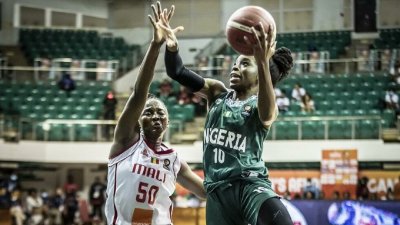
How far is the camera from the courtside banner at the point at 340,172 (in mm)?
16391

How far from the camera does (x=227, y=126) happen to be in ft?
16.6

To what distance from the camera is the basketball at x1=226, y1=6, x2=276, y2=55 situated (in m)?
4.82

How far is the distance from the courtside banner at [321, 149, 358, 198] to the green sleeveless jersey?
11586mm

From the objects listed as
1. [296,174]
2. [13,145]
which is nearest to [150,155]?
[296,174]

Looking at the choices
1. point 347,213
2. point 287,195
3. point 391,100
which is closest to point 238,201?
Result: point 347,213

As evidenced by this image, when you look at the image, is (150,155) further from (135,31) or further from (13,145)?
(135,31)

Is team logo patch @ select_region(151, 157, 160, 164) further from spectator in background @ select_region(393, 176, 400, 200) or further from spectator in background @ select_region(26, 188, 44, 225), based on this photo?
spectator in background @ select_region(26, 188, 44, 225)

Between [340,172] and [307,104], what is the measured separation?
2489mm

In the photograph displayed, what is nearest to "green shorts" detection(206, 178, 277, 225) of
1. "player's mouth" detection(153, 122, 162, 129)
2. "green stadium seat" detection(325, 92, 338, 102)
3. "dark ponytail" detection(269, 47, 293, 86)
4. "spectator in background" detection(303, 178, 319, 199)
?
"player's mouth" detection(153, 122, 162, 129)

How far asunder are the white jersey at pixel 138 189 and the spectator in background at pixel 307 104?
44.6 feet

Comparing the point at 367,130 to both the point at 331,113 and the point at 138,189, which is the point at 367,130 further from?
the point at 138,189

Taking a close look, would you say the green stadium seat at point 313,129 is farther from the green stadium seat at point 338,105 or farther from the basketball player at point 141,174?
the basketball player at point 141,174

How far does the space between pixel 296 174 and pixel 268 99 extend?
1278 cm

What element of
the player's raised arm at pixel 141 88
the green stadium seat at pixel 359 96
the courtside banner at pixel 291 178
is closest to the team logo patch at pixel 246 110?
the player's raised arm at pixel 141 88
